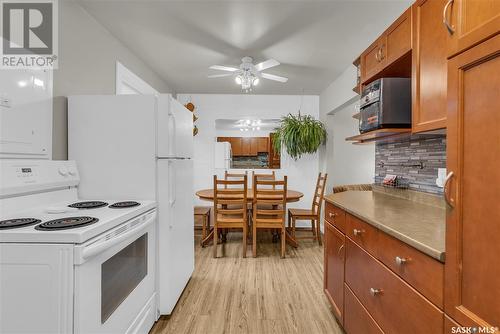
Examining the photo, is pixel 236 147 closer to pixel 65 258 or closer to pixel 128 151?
pixel 128 151

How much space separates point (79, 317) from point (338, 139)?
370cm

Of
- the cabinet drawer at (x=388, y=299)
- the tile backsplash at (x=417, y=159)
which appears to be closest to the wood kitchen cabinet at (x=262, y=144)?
the tile backsplash at (x=417, y=159)

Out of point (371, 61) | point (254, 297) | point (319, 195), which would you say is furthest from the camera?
point (319, 195)

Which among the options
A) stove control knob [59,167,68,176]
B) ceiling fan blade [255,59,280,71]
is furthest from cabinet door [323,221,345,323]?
stove control knob [59,167,68,176]

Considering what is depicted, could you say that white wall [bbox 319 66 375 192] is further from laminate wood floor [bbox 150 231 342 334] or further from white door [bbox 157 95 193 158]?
white door [bbox 157 95 193 158]

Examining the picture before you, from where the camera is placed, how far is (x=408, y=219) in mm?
1265

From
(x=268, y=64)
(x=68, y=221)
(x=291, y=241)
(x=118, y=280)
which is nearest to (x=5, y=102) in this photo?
(x=68, y=221)

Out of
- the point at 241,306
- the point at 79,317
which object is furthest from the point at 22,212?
the point at 241,306

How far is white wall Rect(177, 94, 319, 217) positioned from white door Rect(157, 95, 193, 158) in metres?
2.26

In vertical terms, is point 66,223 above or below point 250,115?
below

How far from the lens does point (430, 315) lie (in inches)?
34.4

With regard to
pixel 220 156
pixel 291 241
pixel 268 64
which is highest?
pixel 268 64

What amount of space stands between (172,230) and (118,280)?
0.58 metres

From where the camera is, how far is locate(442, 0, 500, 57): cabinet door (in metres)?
0.68
